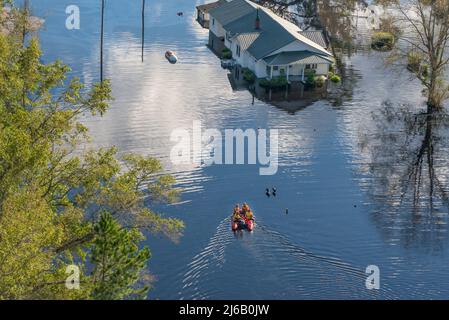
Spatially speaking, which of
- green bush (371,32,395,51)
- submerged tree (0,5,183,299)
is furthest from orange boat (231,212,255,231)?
green bush (371,32,395,51)

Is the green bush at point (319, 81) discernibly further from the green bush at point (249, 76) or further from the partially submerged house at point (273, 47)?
the green bush at point (249, 76)

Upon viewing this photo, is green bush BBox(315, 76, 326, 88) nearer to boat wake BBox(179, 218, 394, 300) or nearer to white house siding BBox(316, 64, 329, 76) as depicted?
white house siding BBox(316, 64, 329, 76)

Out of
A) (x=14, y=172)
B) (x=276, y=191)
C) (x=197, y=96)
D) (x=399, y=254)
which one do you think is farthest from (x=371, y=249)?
(x=197, y=96)

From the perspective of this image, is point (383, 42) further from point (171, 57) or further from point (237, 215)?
point (237, 215)

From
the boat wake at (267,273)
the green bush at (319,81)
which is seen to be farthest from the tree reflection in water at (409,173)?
the green bush at (319,81)

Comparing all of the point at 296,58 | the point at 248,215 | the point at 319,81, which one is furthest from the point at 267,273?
the point at 296,58
